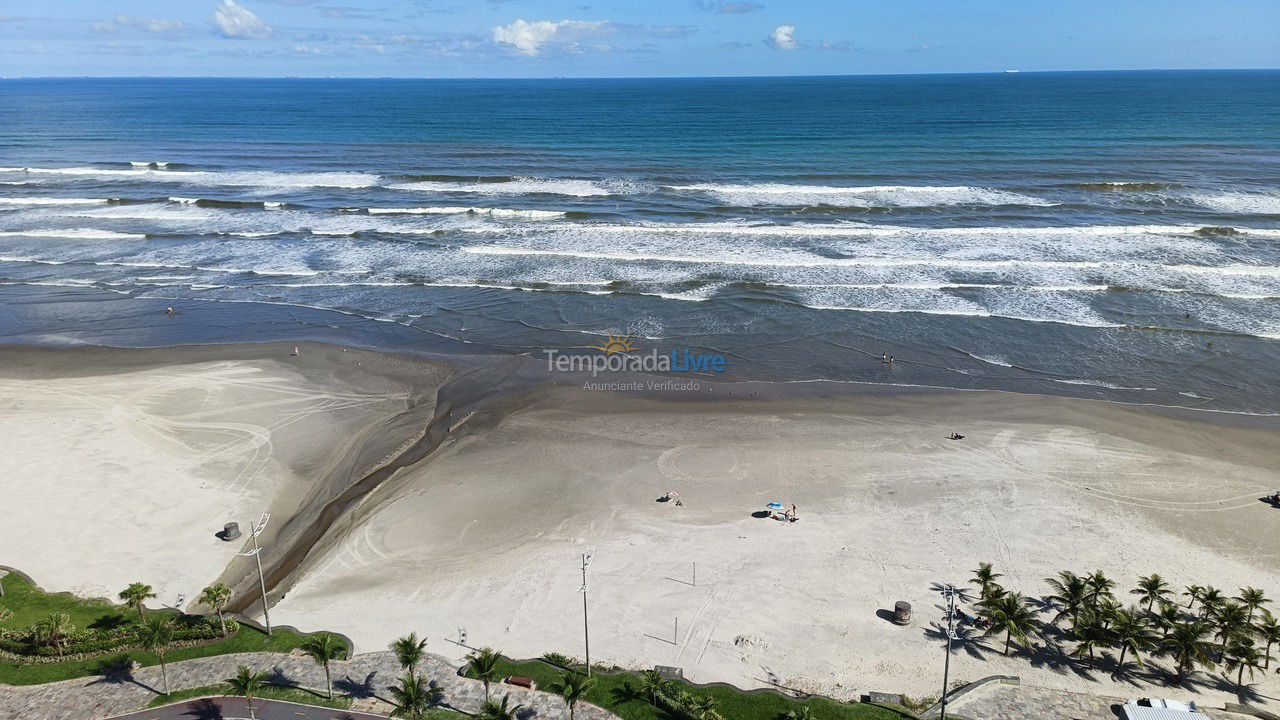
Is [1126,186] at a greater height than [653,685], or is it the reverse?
[1126,186]

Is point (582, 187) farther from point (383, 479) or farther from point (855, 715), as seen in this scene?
point (855, 715)

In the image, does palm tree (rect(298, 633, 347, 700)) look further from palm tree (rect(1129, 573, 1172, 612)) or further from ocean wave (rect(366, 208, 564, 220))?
ocean wave (rect(366, 208, 564, 220))

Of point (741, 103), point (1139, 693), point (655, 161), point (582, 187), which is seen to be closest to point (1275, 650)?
point (1139, 693)

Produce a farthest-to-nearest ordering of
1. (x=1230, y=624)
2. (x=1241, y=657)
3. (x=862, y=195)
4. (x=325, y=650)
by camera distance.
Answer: (x=862, y=195) < (x=1230, y=624) < (x=1241, y=657) < (x=325, y=650)

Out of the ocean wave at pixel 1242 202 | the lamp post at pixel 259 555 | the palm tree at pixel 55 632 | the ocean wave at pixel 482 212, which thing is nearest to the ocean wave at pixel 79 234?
the ocean wave at pixel 482 212

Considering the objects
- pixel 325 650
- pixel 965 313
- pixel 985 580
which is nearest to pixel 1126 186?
pixel 965 313

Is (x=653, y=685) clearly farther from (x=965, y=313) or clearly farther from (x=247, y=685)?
(x=965, y=313)
